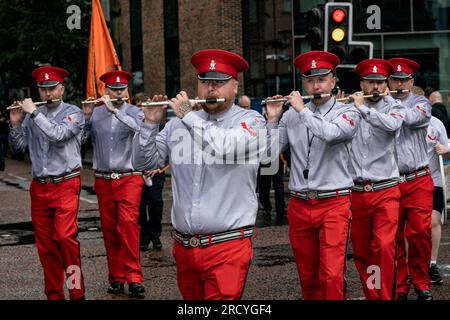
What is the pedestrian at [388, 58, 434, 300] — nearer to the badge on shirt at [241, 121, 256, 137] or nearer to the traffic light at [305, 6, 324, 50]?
the badge on shirt at [241, 121, 256, 137]

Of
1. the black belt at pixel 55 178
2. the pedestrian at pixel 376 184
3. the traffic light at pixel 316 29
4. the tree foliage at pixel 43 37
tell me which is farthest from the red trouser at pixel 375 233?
the tree foliage at pixel 43 37

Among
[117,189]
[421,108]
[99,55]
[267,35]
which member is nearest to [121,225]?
[117,189]

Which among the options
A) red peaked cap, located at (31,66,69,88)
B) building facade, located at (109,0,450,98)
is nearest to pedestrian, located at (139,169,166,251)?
red peaked cap, located at (31,66,69,88)

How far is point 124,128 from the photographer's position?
29.0 feet

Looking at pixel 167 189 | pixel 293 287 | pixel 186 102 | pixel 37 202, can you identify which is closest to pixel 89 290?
pixel 37 202

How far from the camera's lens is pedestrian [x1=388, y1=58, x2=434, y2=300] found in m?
8.21

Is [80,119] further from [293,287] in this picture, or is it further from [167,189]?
[167,189]

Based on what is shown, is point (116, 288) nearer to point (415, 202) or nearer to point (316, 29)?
point (415, 202)

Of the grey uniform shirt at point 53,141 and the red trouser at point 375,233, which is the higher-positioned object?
the grey uniform shirt at point 53,141

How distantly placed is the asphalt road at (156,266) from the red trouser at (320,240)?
160 cm

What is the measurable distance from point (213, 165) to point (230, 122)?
0.32 m

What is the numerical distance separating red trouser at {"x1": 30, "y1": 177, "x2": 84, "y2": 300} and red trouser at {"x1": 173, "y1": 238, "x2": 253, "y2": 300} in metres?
2.59

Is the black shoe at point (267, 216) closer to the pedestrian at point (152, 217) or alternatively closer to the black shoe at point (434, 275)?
the pedestrian at point (152, 217)

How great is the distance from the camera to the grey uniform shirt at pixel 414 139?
8.22 m
